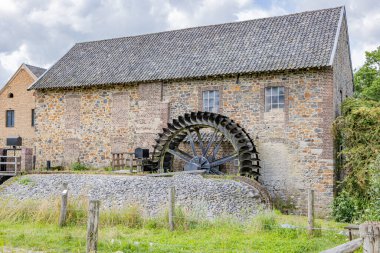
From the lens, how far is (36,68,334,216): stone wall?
1669cm

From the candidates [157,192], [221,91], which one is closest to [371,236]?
[157,192]

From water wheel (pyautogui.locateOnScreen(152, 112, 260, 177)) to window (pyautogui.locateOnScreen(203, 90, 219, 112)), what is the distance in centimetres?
83

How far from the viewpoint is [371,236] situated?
5047 mm

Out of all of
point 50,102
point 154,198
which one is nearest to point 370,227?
point 154,198

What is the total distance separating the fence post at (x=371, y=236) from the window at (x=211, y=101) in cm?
1385

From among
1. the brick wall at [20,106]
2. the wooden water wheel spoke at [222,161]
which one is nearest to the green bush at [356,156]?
the wooden water wheel spoke at [222,161]

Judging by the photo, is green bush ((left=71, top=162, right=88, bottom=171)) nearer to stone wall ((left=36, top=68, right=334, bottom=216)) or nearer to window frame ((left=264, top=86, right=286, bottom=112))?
stone wall ((left=36, top=68, right=334, bottom=216))

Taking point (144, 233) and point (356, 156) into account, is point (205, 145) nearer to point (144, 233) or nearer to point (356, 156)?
point (356, 156)

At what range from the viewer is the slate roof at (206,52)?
17688 mm

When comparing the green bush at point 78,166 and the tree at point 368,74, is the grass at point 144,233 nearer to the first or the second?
the green bush at point 78,166

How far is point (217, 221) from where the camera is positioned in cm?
1151

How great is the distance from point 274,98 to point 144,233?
8896 millimetres

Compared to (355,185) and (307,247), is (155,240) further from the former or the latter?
(355,185)

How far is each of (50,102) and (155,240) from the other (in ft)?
47.6
